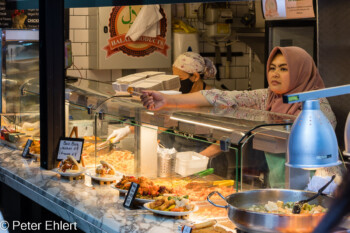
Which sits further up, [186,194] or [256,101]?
[256,101]

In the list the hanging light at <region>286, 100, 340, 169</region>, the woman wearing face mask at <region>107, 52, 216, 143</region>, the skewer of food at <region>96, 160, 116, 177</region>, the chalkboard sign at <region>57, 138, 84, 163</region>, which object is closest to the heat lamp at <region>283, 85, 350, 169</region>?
the hanging light at <region>286, 100, 340, 169</region>

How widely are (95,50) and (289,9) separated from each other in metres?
3.60

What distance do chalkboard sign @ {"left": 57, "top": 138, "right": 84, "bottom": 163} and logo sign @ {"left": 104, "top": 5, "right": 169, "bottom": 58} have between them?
341 cm

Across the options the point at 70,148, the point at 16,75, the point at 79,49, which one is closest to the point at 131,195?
the point at 70,148

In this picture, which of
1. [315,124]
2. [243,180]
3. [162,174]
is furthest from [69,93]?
[315,124]

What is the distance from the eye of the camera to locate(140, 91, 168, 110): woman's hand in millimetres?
3488

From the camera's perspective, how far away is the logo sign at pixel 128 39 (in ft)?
23.2

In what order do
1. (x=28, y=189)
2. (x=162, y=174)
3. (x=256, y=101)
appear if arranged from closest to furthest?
(x=162, y=174) < (x=28, y=189) < (x=256, y=101)

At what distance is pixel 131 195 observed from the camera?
9.14ft

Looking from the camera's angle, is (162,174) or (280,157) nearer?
(280,157)

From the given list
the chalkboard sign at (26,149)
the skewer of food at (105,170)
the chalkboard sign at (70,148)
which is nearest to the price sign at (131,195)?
the skewer of food at (105,170)

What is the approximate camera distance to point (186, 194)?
2871 mm

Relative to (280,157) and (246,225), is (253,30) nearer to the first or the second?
(280,157)

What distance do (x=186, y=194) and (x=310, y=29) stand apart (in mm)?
3201
